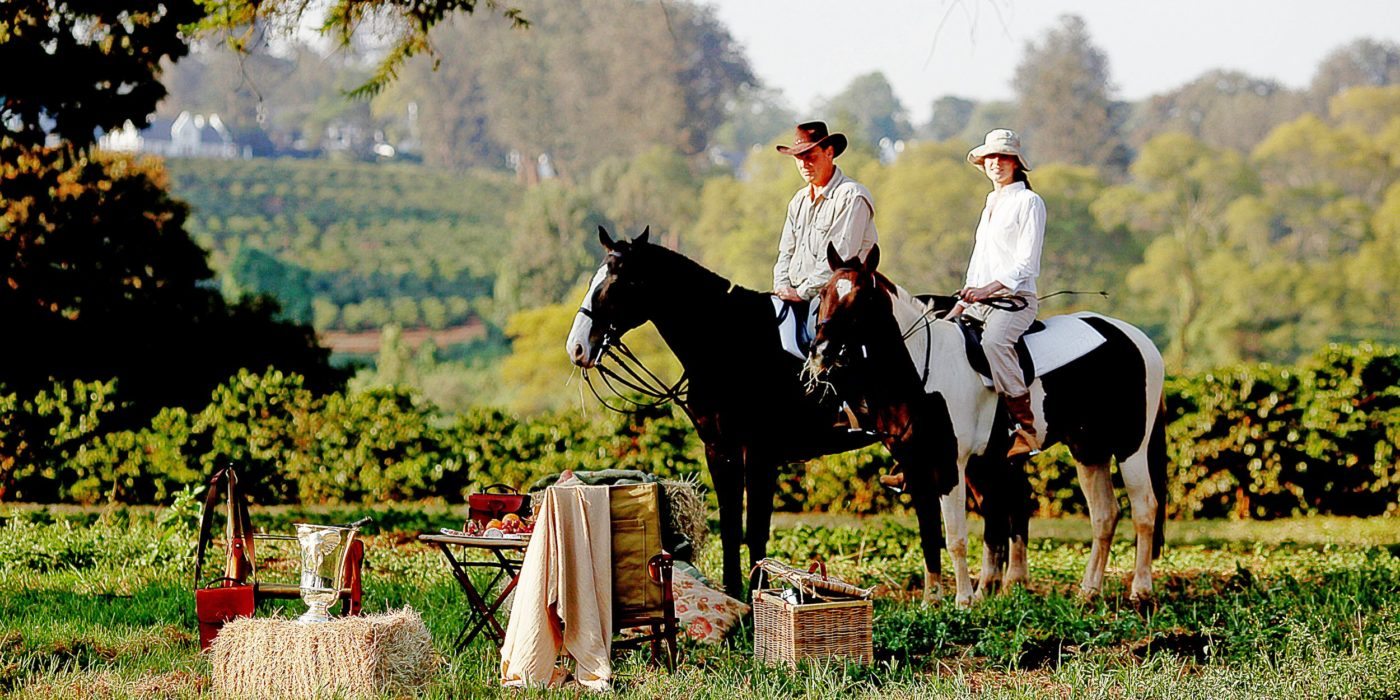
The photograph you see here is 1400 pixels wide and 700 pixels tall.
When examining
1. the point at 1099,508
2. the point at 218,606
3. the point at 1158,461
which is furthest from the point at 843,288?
the point at 218,606

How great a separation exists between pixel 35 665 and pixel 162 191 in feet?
34.8

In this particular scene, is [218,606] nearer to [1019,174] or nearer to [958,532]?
[958,532]

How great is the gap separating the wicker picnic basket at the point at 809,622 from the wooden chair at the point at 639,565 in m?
0.47

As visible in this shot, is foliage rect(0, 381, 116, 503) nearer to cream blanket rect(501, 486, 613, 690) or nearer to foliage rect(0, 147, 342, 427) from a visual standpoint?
foliage rect(0, 147, 342, 427)

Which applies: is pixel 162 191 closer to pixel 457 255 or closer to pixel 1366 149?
pixel 457 255

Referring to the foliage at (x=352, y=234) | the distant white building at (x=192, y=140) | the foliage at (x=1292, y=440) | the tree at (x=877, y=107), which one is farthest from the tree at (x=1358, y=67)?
the foliage at (x=1292, y=440)

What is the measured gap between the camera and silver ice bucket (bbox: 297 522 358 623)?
683 cm

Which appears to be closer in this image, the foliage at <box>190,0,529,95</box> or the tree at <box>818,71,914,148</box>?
the foliage at <box>190,0,529,95</box>

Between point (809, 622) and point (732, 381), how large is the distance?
5.94 feet

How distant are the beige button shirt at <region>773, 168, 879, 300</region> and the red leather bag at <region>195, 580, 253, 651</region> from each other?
352 centimetres

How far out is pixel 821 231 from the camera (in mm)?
8586

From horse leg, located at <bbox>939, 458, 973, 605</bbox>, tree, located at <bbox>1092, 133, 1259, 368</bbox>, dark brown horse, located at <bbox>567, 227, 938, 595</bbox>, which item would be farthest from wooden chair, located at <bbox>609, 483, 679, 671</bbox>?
tree, located at <bbox>1092, 133, 1259, 368</bbox>

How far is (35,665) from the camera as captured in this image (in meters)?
7.07

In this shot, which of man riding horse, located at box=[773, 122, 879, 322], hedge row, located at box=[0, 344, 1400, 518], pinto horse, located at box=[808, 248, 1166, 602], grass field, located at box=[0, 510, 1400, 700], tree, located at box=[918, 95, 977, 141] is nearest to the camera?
grass field, located at box=[0, 510, 1400, 700]
